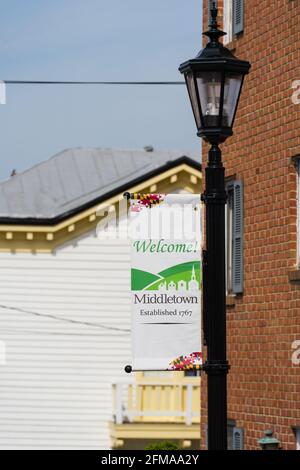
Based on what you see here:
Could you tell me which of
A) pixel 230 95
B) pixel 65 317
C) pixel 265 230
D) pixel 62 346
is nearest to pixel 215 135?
pixel 230 95

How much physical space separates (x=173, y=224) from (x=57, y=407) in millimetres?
20755

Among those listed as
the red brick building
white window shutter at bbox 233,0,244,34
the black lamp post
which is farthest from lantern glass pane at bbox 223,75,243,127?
white window shutter at bbox 233,0,244,34

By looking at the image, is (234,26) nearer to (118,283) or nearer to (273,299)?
(273,299)

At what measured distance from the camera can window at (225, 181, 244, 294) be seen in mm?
17531

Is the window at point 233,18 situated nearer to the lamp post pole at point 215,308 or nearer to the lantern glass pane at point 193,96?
the lantern glass pane at point 193,96

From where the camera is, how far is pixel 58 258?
32.5 metres

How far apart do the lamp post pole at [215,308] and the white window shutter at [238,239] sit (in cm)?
696

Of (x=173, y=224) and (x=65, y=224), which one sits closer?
(x=173, y=224)

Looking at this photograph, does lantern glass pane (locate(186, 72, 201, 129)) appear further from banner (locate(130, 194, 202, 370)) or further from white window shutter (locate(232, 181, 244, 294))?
white window shutter (locate(232, 181, 244, 294))

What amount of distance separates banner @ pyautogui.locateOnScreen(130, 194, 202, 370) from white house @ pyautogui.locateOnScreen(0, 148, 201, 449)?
19474 millimetres

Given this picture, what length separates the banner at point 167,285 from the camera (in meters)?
11.0
